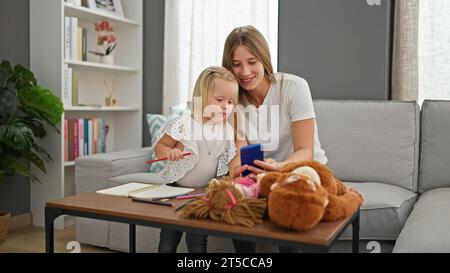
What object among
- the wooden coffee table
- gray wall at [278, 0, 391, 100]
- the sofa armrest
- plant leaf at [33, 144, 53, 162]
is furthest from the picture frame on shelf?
the wooden coffee table

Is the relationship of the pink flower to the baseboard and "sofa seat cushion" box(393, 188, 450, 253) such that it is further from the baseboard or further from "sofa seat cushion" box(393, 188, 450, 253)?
"sofa seat cushion" box(393, 188, 450, 253)

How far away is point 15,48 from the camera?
9.77 ft

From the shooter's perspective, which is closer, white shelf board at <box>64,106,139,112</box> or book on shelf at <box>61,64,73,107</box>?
book on shelf at <box>61,64,73,107</box>

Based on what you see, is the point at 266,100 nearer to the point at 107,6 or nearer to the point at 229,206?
the point at 229,206

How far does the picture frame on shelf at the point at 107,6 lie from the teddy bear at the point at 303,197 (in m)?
2.52

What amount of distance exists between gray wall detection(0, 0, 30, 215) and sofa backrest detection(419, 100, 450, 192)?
7.78 feet

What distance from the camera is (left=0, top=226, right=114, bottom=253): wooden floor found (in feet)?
8.46

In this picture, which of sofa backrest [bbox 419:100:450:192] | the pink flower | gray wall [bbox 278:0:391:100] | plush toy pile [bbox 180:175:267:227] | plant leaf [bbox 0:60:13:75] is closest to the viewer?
plush toy pile [bbox 180:175:267:227]

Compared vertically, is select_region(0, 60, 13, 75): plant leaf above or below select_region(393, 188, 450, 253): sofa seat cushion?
above

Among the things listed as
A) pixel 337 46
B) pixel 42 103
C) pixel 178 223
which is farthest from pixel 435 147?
pixel 42 103

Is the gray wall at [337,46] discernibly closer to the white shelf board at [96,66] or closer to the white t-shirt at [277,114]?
the white t-shirt at [277,114]

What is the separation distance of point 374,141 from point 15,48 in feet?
7.32
